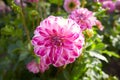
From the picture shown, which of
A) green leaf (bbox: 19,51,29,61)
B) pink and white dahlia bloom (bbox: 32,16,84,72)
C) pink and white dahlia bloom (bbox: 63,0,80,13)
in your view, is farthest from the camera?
pink and white dahlia bloom (bbox: 63,0,80,13)

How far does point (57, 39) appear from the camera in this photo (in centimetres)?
145

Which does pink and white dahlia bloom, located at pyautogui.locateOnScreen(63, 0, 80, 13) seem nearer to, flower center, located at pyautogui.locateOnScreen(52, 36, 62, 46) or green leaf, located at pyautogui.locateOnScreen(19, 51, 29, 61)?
green leaf, located at pyautogui.locateOnScreen(19, 51, 29, 61)

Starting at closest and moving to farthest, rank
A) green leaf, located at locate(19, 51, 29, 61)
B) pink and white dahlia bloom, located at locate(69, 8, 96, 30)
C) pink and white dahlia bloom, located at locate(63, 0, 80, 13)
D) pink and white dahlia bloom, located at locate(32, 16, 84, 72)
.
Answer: pink and white dahlia bloom, located at locate(32, 16, 84, 72)
pink and white dahlia bloom, located at locate(69, 8, 96, 30)
green leaf, located at locate(19, 51, 29, 61)
pink and white dahlia bloom, located at locate(63, 0, 80, 13)

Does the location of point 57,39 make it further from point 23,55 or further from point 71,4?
point 71,4

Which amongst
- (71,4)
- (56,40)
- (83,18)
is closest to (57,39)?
(56,40)

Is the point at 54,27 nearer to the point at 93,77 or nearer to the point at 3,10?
the point at 93,77

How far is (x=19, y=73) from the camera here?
2.19 m

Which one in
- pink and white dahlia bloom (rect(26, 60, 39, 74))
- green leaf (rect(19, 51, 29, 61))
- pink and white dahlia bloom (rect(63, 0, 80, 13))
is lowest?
pink and white dahlia bloom (rect(26, 60, 39, 74))

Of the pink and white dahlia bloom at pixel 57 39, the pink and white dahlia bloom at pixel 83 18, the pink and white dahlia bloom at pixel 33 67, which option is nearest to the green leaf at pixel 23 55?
the pink and white dahlia bloom at pixel 33 67

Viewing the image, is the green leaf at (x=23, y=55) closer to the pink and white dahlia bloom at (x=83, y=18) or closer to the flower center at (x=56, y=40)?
the pink and white dahlia bloom at (x=83, y=18)

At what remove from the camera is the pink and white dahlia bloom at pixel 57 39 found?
1446mm

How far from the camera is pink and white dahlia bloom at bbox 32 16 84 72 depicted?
1446mm

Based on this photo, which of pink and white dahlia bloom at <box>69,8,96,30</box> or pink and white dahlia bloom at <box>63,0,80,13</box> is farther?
pink and white dahlia bloom at <box>63,0,80,13</box>

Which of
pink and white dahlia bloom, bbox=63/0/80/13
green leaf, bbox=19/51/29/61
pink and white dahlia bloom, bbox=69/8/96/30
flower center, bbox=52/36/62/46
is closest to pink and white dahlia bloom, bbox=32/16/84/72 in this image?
flower center, bbox=52/36/62/46
